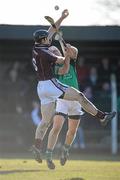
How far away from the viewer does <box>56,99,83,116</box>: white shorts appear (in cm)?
1201

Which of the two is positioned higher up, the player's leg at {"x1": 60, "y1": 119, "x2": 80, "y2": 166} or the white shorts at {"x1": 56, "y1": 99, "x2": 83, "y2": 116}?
the white shorts at {"x1": 56, "y1": 99, "x2": 83, "y2": 116}

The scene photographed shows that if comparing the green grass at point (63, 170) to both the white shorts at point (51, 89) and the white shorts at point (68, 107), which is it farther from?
the white shorts at point (51, 89)

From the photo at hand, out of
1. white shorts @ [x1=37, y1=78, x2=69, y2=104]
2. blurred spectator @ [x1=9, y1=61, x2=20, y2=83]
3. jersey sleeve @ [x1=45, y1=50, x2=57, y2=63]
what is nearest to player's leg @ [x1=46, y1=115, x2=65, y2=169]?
white shorts @ [x1=37, y1=78, x2=69, y2=104]

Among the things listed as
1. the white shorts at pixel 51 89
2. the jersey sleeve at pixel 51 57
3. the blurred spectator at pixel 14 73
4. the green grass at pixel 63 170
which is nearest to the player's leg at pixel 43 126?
the white shorts at pixel 51 89

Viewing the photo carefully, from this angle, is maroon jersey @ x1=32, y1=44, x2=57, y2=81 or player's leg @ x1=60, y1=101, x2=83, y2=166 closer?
maroon jersey @ x1=32, y1=44, x2=57, y2=81

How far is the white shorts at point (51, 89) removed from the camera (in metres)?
11.1

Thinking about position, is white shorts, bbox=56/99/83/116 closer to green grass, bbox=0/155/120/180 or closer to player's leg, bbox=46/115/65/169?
player's leg, bbox=46/115/65/169

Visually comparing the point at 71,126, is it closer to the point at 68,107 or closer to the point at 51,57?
the point at 68,107

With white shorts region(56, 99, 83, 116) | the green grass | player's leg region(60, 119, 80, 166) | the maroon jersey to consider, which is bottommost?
the green grass

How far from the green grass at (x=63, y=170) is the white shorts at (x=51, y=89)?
1.16 metres

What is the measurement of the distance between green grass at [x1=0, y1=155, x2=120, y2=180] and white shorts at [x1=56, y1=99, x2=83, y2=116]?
3.03 feet

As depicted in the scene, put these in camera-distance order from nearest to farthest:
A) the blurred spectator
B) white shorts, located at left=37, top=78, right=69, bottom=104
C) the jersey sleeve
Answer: the jersey sleeve, white shorts, located at left=37, top=78, right=69, bottom=104, the blurred spectator

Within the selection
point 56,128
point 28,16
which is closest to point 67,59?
point 56,128

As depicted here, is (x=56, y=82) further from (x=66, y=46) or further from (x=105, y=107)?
(x=105, y=107)
